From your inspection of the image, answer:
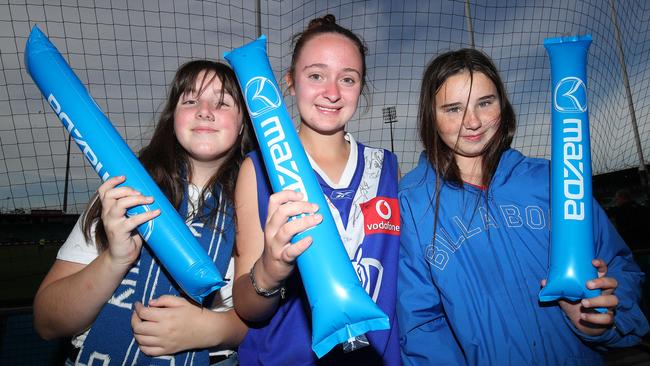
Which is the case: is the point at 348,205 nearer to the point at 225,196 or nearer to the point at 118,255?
the point at 225,196

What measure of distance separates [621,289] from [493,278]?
49 cm

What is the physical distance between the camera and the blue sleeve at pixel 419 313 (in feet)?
4.66

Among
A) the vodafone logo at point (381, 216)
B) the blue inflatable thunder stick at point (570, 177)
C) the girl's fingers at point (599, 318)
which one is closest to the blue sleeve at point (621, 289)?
the girl's fingers at point (599, 318)

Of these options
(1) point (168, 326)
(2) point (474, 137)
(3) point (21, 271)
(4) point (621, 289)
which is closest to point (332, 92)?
(2) point (474, 137)

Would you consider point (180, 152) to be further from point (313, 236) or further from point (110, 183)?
point (313, 236)

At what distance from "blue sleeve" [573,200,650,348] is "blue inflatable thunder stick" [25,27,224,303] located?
1444mm

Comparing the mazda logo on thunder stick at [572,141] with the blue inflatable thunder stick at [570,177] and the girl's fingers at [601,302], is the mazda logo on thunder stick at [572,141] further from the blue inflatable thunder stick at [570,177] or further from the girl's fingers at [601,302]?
the girl's fingers at [601,302]

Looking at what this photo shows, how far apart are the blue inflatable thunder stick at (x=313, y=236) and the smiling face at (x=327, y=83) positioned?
0.34 meters

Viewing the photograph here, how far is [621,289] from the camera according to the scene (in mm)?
1417

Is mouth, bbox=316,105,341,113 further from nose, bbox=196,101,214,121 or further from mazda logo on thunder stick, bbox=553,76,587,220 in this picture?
mazda logo on thunder stick, bbox=553,76,587,220

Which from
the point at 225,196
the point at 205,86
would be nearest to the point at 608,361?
the point at 225,196

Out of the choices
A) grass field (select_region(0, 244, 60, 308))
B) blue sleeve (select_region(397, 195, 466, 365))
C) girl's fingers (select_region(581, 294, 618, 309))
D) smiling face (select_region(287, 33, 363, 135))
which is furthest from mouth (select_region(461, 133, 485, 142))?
grass field (select_region(0, 244, 60, 308))

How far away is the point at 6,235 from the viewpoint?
87.5 ft

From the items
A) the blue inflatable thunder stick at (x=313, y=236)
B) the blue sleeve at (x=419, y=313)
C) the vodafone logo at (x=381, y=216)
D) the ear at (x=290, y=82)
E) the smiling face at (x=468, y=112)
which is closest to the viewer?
the blue inflatable thunder stick at (x=313, y=236)
